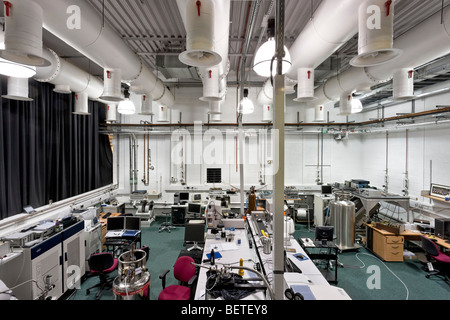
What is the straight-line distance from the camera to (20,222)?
378cm

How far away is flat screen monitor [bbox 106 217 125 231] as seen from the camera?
4730 mm

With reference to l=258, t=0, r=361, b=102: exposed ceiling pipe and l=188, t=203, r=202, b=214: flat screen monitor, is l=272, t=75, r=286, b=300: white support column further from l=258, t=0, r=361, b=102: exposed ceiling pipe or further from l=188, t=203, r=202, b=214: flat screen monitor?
l=188, t=203, r=202, b=214: flat screen monitor

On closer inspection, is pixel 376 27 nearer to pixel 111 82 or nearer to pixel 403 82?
pixel 403 82

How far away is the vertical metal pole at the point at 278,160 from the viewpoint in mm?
1584

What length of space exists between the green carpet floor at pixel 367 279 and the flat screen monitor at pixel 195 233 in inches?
21.6

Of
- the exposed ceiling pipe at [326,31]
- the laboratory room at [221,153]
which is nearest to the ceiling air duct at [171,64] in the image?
the laboratory room at [221,153]

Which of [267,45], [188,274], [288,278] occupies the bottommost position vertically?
[188,274]

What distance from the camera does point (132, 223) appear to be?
4.73 meters

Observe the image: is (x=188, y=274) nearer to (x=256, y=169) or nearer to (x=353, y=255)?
(x=353, y=255)

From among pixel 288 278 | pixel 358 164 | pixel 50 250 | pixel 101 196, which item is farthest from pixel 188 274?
pixel 358 164

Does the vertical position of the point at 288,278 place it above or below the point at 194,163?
below

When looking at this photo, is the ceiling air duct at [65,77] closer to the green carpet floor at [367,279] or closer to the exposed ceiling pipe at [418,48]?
the green carpet floor at [367,279]

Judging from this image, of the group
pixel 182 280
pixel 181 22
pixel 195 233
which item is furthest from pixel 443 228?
pixel 181 22

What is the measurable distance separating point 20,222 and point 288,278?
183 inches
